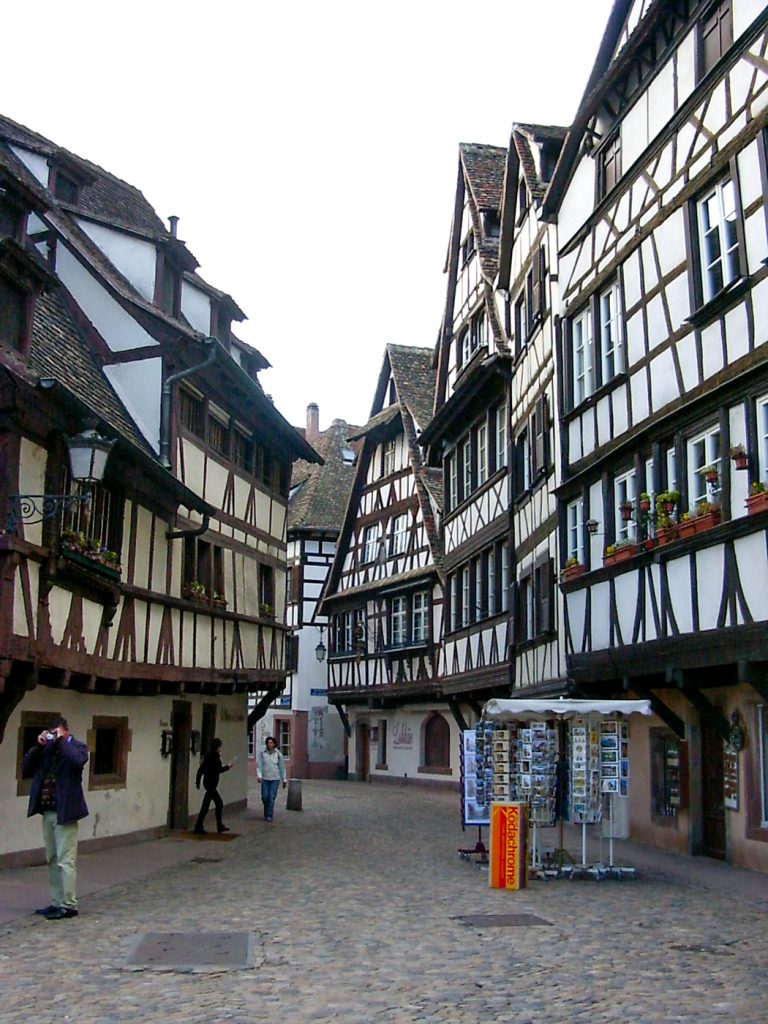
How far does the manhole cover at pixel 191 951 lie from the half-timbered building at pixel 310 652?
32381mm

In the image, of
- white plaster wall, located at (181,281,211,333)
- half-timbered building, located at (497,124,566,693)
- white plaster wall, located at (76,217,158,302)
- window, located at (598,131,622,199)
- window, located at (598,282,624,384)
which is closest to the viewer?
window, located at (598,282,624,384)

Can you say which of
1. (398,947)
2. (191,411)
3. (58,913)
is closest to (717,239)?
(398,947)

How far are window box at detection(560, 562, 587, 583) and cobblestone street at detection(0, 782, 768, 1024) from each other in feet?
14.2

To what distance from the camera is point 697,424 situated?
15.0m

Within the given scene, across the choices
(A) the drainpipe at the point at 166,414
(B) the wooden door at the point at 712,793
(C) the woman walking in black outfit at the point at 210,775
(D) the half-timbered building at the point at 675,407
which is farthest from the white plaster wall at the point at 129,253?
(B) the wooden door at the point at 712,793

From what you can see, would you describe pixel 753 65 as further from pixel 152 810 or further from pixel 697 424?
pixel 152 810

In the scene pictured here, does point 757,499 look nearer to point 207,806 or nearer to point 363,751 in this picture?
point 207,806

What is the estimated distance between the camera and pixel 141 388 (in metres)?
19.4

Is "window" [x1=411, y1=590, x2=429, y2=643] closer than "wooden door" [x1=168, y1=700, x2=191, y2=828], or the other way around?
"wooden door" [x1=168, y1=700, x2=191, y2=828]

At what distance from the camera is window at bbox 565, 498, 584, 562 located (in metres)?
19.5


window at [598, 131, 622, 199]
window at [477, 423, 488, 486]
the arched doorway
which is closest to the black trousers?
window at [477, 423, 488, 486]

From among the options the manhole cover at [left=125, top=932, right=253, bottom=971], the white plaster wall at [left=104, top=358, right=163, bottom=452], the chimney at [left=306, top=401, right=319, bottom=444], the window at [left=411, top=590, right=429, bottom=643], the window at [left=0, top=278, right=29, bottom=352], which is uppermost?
the chimney at [left=306, top=401, right=319, bottom=444]

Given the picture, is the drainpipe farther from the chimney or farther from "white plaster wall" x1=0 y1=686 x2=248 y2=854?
the chimney

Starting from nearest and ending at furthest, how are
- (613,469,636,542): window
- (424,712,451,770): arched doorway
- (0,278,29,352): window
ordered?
(0,278,29,352): window, (613,469,636,542): window, (424,712,451,770): arched doorway
